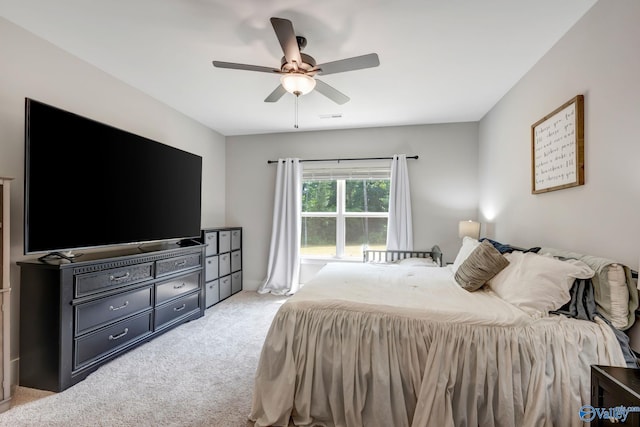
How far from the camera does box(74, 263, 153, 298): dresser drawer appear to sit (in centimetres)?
Result: 207

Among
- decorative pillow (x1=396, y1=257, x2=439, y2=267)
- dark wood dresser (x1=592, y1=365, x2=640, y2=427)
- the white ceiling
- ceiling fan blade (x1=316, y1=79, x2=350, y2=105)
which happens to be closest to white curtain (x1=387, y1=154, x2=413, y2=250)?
decorative pillow (x1=396, y1=257, x2=439, y2=267)

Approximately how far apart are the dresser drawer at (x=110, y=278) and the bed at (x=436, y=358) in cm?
148

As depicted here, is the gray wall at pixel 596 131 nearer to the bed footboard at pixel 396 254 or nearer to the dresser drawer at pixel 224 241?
the bed footboard at pixel 396 254

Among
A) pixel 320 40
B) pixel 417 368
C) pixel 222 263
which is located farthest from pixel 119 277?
pixel 320 40

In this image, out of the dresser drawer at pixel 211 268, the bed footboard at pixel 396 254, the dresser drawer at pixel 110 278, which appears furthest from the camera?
the bed footboard at pixel 396 254

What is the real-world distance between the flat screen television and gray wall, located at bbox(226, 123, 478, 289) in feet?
4.71

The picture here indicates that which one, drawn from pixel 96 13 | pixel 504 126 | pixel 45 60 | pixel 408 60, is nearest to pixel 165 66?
pixel 96 13

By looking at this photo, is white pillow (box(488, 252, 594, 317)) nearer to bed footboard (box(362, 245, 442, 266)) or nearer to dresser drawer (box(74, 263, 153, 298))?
bed footboard (box(362, 245, 442, 266))

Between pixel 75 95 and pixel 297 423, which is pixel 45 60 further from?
pixel 297 423

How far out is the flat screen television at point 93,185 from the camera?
1.87 m

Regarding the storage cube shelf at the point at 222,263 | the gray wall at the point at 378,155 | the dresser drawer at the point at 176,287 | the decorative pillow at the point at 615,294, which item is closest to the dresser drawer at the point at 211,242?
the storage cube shelf at the point at 222,263

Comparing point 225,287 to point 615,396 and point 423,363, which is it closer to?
point 423,363

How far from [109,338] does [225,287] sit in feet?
6.08

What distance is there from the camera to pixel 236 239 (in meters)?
4.43
